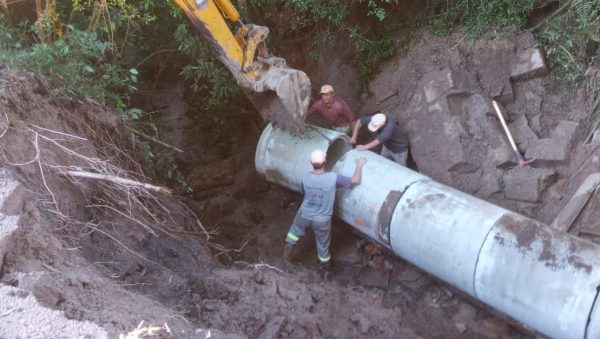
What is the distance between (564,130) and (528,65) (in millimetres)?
929

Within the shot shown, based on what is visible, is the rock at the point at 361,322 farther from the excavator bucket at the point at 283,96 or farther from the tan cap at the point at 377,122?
the tan cap at the point at 377,122

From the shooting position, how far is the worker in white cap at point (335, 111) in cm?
647

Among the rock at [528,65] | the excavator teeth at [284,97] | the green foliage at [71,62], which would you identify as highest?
the green foliage at [71,62]

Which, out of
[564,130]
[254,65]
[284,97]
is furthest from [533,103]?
[254,65]

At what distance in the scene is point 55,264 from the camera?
3.67 meters

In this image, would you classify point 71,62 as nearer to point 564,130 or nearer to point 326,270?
point 326,270

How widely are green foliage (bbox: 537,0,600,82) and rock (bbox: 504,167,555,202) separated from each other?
1238 millimetres

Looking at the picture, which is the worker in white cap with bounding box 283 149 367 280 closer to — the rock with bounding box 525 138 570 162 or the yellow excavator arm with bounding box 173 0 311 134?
the yellow excavator arm with bounding box 173 0 311 134

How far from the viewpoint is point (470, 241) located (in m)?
4.66

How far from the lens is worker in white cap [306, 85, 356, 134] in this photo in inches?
255

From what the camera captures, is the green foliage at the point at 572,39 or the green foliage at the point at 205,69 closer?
the green foliage at the point at 572,39

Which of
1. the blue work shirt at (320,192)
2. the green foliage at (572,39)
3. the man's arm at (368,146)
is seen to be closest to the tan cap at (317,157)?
the blue work shirt at (320,192)

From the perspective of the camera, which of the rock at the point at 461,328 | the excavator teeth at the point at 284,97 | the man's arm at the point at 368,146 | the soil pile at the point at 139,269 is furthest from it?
the man's arm at the point at 368,146

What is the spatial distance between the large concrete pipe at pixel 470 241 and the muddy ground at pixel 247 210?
2.39 feet
